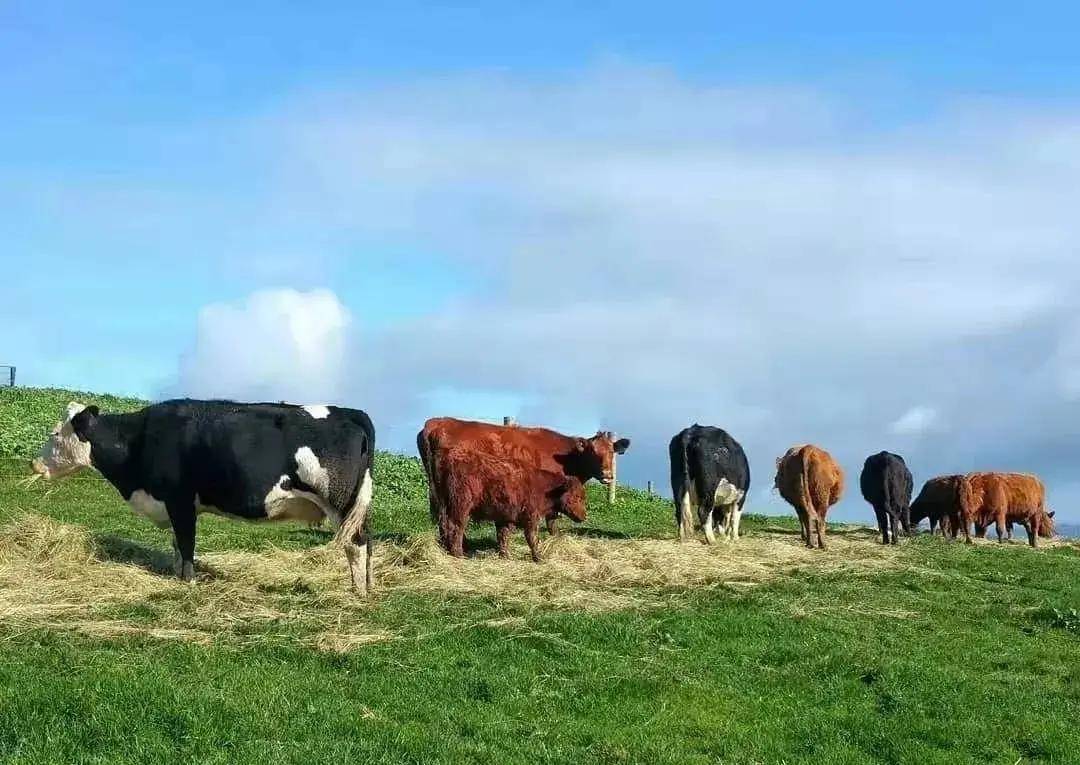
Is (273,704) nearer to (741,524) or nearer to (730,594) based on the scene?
(730,594)

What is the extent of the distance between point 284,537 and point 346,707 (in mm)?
10237

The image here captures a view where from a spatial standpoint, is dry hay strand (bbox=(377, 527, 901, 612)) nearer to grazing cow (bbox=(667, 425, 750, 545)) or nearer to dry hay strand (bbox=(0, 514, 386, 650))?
dry hay strand (bbox=(0, 514, 386, 650))

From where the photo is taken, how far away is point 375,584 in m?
13.3

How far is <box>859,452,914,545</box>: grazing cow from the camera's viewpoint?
2345 cm

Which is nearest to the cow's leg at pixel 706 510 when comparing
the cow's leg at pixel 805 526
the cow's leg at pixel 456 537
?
the cow's leg at pixel 805 526

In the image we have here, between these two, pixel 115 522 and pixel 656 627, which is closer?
pixel 656 627

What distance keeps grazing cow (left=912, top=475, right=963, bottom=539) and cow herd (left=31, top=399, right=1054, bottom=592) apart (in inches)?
167

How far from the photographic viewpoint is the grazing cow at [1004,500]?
88.2 feet

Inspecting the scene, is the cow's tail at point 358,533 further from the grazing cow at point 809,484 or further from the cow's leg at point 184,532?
the grazing cow at point 809,484

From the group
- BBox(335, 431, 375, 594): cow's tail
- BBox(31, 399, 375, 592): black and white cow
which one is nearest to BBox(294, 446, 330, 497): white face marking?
BBox(31, 399, 375, 592): black and white cow

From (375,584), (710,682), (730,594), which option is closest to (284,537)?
(375,584)

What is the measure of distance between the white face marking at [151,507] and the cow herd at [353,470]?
2cm

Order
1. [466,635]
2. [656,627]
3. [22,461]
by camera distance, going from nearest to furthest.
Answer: [466,635]
[656,627]
[22,461]

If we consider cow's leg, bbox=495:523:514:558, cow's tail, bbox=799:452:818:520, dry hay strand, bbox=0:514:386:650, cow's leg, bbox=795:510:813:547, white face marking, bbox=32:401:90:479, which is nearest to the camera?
dry hay strand, bbox=0:514:386:650
